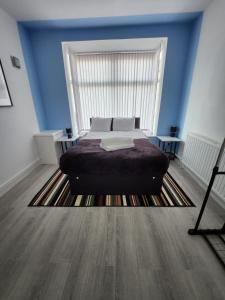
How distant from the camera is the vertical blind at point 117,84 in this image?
3.02 metres

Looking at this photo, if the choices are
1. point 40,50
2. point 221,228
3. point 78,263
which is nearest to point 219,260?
point 221,228

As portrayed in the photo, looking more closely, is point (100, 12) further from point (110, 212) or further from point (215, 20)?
point (110, 212)

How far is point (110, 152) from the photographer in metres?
1.77

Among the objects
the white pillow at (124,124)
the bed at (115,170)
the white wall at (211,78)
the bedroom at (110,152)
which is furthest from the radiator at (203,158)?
the white pillow at (124,124)

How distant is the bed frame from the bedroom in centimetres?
2

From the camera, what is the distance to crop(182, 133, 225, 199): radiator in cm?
163

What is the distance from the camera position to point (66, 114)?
315cm

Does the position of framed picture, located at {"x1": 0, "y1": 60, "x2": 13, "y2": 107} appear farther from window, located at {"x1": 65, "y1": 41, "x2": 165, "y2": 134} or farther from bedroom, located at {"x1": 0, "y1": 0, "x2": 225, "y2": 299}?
window, located at {"x1": 65, "y1": 41, "x2": 165, "y2": 134}

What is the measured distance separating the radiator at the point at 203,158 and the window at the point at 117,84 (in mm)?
1104

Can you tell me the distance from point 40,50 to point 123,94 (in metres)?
2.07

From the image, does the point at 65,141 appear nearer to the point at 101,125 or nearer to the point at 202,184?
the point at 101,125

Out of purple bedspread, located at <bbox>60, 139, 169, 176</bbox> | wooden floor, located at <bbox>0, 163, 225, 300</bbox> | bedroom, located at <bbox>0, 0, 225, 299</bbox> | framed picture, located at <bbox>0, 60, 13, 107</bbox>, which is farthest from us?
framed picture, located at <bbox>0, 60, 13, 107</bbox>

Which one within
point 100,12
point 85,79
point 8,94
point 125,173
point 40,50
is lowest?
point 125,173

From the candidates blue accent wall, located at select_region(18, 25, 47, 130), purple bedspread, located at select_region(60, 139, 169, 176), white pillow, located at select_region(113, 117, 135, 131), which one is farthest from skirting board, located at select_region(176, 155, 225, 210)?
blue accent wall, located at select_region(18, 25, 47, 130)
